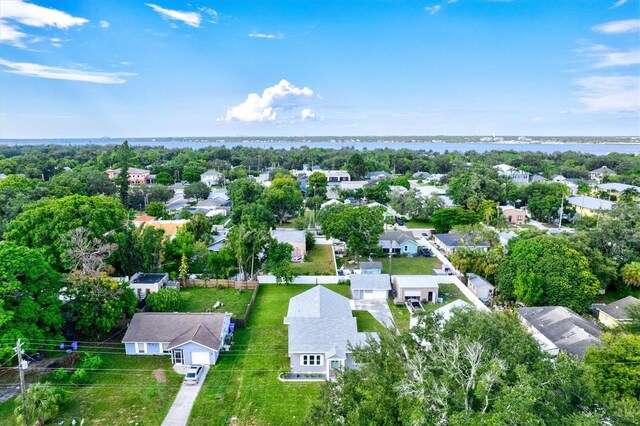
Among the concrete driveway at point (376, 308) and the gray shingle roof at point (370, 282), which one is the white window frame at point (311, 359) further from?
the gray shingle roof at point (370, 282)

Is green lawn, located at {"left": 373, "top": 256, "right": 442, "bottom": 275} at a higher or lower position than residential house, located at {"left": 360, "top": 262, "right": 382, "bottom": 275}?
lower

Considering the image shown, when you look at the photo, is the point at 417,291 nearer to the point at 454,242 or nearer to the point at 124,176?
the point at 454,242

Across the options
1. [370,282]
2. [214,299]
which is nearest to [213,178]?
[214,299]

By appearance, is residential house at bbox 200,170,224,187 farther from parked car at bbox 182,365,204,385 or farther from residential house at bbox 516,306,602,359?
residential house at bbox 516,306,602,359

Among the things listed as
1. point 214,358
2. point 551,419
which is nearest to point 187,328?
point 214,358

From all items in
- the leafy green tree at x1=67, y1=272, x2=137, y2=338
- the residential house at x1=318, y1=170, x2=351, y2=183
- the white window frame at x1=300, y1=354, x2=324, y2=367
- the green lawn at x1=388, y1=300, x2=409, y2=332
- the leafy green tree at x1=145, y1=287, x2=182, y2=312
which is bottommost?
the green lawn at x1=388, y1=300, x2=409, y2=332

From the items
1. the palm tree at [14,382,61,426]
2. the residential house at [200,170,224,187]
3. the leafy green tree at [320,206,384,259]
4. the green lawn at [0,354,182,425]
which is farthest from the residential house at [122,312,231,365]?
the residential house at [200,170,224,187]

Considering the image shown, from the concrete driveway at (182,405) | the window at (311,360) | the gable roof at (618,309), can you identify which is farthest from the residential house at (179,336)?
the gable roof at (618,309)
